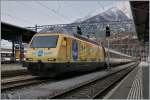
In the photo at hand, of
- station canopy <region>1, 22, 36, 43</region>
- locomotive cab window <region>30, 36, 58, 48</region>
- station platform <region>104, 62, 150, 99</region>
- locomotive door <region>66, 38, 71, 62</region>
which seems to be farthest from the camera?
station canopy <region>1, 22, 36, 43</region>

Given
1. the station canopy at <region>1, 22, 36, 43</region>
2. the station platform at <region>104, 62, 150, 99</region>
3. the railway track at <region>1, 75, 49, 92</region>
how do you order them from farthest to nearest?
the station canopy at <region>1, 22, 36, 43</region>, the railway track at <region>1, 75, 49, 92</region>, the station platform at <region>104, 62, 150, 99</region>

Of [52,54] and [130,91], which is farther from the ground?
[52,54]

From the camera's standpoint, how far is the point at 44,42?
757 inches

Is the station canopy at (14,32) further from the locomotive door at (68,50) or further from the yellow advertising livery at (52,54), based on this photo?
the locomotive door at (68,50)

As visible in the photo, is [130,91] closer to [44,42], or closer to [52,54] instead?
[52,54]

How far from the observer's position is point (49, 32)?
19.8 meters

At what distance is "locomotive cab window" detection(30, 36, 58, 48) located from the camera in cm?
1905

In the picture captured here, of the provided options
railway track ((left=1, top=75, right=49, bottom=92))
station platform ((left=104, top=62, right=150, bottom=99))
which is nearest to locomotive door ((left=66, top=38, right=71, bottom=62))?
railway track ((left=1, top=75, right=49, bottom=92))

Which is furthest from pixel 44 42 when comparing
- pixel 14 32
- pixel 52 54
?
pixel 14 32

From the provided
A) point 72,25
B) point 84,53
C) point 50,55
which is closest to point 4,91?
point 50,55

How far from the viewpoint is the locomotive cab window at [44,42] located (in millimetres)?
19047

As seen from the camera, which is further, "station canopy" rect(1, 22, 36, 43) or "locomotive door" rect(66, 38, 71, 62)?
"station canopy" rect(1, 22, 36, 43)

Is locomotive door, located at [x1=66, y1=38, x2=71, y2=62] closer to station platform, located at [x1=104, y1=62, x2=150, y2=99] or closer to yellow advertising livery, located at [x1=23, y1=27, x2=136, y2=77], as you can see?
yellow advertising livery, located at [x1=23, y1=27, x2=136, y2=77]

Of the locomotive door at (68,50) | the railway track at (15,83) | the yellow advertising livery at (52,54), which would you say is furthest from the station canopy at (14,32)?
the railway track at (15,83)
